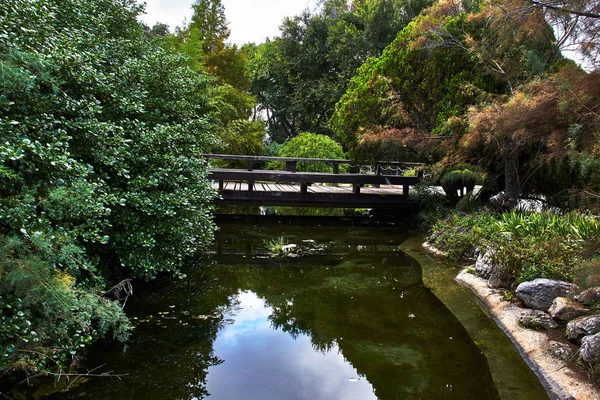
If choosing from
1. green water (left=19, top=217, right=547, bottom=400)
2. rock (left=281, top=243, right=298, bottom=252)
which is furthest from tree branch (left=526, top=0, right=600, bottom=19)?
rock (left=281, top=243, right=298, bottom=252)

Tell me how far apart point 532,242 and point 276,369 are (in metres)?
3.94

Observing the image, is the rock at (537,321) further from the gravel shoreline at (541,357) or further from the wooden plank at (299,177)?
the wooden plank at (299,177)

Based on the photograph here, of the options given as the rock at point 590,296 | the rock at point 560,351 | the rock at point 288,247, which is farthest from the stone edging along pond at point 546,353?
the rock at point 288,247

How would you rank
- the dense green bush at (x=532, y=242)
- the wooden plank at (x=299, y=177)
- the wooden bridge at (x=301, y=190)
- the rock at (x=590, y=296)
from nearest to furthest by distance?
the rock at (x=590, y=296) < the dense green bush at (x=532, y=242) < the wooden plank at (x=299, y=177) < the wooden bridge at (x=301, y=190)

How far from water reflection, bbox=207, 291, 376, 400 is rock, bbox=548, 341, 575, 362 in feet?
5.61

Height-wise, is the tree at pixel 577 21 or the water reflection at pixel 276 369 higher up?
the tree at pixel 577 21

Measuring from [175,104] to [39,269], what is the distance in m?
3.10

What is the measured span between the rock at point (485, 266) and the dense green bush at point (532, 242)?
93 millimetres

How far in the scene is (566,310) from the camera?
454 cm

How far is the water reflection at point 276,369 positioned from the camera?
3.65 m

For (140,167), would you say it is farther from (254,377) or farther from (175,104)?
(254,377)

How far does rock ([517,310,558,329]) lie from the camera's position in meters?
4.57

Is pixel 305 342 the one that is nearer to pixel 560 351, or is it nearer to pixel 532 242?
pixel 560 351

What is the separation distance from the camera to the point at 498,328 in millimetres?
4895
